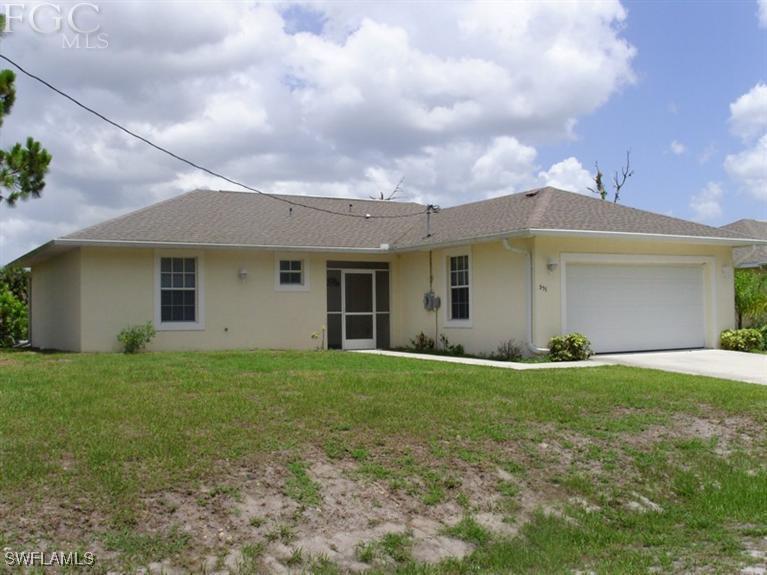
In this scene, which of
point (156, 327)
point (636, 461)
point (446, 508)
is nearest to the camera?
point (446, 508)

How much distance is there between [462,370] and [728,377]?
15.7 feet

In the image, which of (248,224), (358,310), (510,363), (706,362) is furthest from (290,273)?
(706,362)

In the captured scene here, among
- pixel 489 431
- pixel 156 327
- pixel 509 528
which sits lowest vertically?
pixel 509 528

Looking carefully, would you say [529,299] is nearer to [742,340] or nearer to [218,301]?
[742,340]

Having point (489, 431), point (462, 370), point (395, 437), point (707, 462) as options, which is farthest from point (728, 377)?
point (395, 437)

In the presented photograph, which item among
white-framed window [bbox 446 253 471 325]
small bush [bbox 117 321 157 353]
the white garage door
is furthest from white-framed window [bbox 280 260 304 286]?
the white garage door

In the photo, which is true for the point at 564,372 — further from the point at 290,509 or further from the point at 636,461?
the point at 290,509

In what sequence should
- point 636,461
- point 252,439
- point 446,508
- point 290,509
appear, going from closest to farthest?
1. point 290,509
2. point 446,508
3. point 252,439
4. point 636,461

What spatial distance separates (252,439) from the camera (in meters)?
7.64

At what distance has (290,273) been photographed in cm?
1945

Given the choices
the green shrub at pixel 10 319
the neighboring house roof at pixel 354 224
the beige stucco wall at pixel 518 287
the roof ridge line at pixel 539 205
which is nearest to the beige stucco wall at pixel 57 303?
the green shrub at pixel 10 319

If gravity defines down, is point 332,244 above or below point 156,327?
above

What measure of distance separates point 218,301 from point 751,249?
1805 cm

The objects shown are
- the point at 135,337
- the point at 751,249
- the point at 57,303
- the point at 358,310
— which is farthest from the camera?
the point at 751,249
